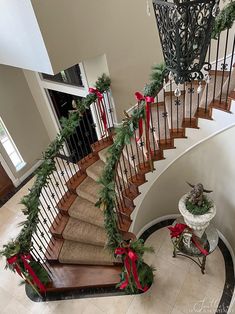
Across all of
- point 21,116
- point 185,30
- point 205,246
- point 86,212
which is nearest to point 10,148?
point 21,116

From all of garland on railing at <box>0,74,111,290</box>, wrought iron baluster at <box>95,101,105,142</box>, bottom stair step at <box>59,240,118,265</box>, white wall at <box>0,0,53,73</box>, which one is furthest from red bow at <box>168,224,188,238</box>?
white wall at <box>0,0,53,73</box>

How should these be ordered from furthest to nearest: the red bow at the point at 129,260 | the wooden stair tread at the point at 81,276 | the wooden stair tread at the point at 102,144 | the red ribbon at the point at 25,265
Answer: the wooden stair tread at the point at 102,144, the wooden stair tread at the point at 81,276, the red ribbon at the point at 25,265, the red bow at the point at 129,260

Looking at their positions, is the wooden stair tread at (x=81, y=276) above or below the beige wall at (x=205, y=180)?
below

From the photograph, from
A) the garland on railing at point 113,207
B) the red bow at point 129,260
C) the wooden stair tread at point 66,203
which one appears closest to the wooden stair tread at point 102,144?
the wooden stair tread at point 66,203

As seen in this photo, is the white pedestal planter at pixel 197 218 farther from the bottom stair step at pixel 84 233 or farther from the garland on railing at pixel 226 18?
the garland on railing at pixel 226 18

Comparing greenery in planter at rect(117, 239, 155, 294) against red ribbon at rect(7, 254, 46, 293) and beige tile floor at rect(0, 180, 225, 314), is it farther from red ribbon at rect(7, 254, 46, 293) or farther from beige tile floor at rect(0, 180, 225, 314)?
red ribbon at rect(7, 254, 46, 293)

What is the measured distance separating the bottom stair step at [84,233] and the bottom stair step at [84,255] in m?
0.10

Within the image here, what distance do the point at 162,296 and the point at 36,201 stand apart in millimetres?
2213

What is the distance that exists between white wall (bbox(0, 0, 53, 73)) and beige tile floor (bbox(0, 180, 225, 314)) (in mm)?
3313

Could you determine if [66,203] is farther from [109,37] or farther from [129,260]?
[109,37]

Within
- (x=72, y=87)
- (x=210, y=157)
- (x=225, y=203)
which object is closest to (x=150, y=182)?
(x=210, y=157)

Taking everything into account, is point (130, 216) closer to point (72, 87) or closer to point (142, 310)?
point (142, 310)

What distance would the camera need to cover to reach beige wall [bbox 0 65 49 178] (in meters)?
5.11

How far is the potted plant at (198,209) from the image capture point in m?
3.19
